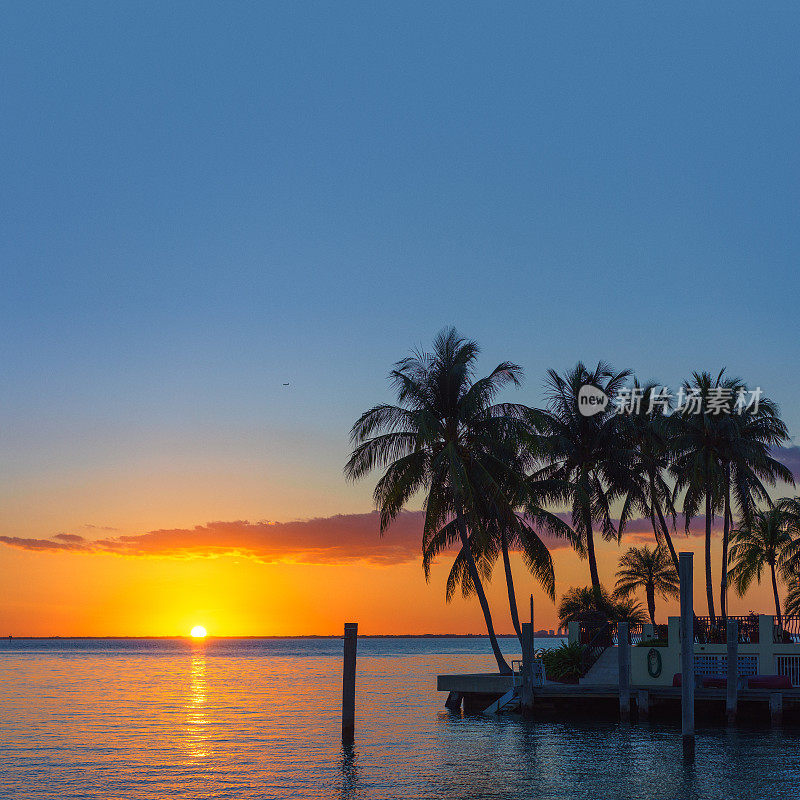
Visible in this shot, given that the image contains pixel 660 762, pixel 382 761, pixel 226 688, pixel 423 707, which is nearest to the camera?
pixel 660 762

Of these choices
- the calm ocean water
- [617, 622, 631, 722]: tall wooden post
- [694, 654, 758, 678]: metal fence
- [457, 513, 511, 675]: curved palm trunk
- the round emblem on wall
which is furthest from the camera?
[457, 513, 511, 675]: curved palm trunk

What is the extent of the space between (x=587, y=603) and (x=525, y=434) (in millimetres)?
16446

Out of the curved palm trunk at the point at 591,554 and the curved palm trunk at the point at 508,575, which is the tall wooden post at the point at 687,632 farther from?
the curved palm trunk at the point at 591,554

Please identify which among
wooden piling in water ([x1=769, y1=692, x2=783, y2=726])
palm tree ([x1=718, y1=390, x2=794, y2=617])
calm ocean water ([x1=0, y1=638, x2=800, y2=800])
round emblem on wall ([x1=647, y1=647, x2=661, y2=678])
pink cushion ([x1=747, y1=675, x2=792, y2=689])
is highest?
palm tree ([x1=718, y1=390, x2=794, y2=617])

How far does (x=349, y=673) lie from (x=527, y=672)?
33.2 ft

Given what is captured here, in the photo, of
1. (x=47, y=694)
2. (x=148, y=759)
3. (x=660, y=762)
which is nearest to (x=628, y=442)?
(x=660, y=762)

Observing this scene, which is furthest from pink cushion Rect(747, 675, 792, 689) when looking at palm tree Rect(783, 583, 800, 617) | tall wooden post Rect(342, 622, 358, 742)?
palm tree Rect(783, 583, 800, 617)

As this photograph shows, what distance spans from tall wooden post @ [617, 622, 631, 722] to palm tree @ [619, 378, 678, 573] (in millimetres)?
17268

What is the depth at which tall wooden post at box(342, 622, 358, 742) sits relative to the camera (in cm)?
3056

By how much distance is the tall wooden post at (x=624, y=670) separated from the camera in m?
36.3

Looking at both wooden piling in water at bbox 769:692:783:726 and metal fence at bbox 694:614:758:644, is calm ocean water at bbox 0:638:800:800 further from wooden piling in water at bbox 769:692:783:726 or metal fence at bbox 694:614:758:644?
metal fence at bbox 694:614:758:644

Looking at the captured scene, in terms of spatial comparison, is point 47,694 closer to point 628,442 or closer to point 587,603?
point 587,603

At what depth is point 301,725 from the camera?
46406 millimetres

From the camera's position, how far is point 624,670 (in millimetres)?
36594
